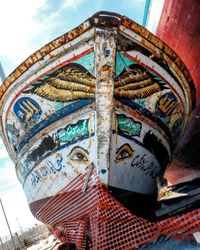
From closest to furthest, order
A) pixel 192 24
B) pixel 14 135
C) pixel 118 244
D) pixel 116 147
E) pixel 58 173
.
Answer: pixel 118 244 < pixel 116 147 < pixel 58 173 < pixel 14 135 < pixel 192 24

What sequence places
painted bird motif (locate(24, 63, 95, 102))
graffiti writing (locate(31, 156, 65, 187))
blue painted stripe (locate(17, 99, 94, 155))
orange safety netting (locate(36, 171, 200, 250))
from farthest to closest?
graffiti writing (locate(31, 156, 65, 187)) < blue painted stripe (locate(17, 99, 94, 155)) < painted bird motif (locate(24, 63, 95, 102)) < orange safety netting (locate(36, 171, 200, 250))

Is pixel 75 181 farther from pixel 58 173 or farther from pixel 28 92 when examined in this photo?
pixel 28 92

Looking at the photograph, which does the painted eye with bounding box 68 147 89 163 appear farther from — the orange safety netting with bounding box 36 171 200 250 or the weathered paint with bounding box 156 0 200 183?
the weathered paint with bounding box 156 0 200 183

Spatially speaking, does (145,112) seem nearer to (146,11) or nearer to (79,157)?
(79,157)

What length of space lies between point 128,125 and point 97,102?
0.53 m

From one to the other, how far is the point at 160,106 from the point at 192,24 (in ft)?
5.47

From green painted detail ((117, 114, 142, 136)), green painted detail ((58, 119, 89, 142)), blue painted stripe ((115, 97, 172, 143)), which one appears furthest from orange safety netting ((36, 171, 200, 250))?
blue painted stripe ((115, 97, 172, 143))

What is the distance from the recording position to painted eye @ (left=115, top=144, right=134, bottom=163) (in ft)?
9.72

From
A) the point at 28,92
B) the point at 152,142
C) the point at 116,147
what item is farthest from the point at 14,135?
the point at 152,142

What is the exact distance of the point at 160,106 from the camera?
3.24 m

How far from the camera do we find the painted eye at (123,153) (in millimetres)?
2963

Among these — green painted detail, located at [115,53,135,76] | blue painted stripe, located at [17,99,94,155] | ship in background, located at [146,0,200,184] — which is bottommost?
blue painted stripe, located at [17,99,94,155]

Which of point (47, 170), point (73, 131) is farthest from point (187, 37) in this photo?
point (47, 170)

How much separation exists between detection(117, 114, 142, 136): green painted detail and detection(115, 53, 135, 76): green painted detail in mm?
559
